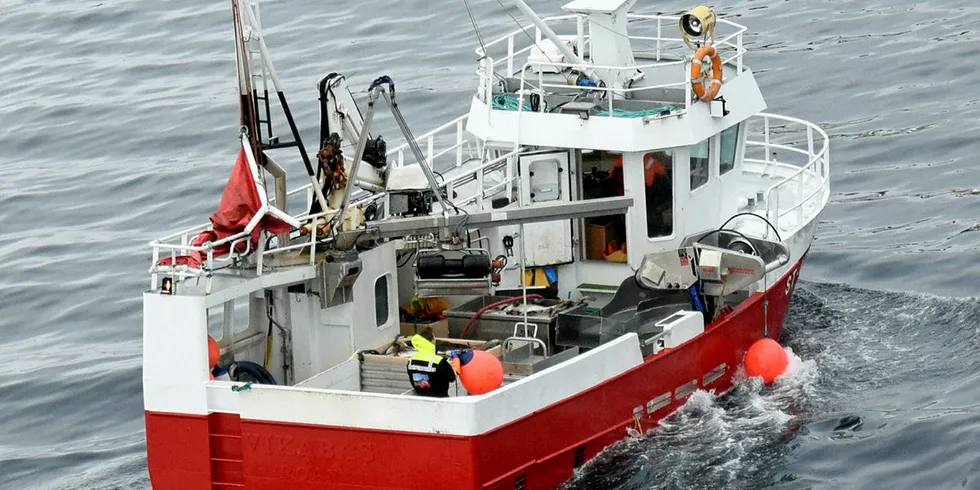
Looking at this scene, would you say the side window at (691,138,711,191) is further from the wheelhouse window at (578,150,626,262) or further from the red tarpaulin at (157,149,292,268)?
the red tarpaulin at (157,149,292,268)

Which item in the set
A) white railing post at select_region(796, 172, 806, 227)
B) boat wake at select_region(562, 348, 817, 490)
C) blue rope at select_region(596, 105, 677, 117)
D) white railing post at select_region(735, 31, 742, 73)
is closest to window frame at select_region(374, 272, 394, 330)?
boat wake at select_region(562, 348, 817, 490)

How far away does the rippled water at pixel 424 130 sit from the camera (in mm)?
19078

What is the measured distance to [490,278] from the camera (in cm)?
1953

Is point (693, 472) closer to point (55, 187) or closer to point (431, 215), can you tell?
point (431, 215)

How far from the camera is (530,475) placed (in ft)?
55.9

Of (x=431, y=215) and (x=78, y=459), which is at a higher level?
(x=431, y=215)

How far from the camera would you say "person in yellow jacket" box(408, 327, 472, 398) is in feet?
54.5

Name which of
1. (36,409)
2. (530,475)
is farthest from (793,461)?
(36,409)

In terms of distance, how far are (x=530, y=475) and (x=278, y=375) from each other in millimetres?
3178

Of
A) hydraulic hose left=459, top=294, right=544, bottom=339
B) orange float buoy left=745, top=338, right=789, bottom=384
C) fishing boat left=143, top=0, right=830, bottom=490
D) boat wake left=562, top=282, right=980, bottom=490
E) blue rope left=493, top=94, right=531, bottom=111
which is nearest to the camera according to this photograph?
fishing boat left=143, top=0, right=830, bottom=490

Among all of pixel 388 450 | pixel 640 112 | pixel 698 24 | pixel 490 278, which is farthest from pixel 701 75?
pixel 388 450

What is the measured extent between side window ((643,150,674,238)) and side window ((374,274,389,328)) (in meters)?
3.49

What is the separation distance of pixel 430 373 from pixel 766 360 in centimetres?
525

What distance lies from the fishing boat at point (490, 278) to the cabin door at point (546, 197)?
1.4 inches
